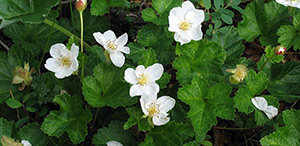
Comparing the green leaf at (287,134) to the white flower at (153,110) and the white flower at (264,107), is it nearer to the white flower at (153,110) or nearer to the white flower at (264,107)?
the white flower at (264,107)

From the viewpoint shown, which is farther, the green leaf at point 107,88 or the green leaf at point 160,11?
the green leaf at point 160,11

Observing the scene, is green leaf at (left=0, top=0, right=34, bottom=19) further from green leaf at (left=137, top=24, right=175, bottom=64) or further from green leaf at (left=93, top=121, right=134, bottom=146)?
green leaf at (left=93, top=121, right=134, bottom=146)

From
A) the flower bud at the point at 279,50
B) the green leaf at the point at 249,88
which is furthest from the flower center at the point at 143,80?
the flower bud at the point at 279,50

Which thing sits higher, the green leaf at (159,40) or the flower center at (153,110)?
the green leaf at (159,40)

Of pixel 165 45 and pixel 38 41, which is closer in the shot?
pixel 165 45

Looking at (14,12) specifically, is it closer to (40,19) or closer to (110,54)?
(40,19)

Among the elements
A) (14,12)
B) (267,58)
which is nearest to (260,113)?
(267,58)

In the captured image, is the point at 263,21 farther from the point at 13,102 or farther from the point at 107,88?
the point at 13,102
